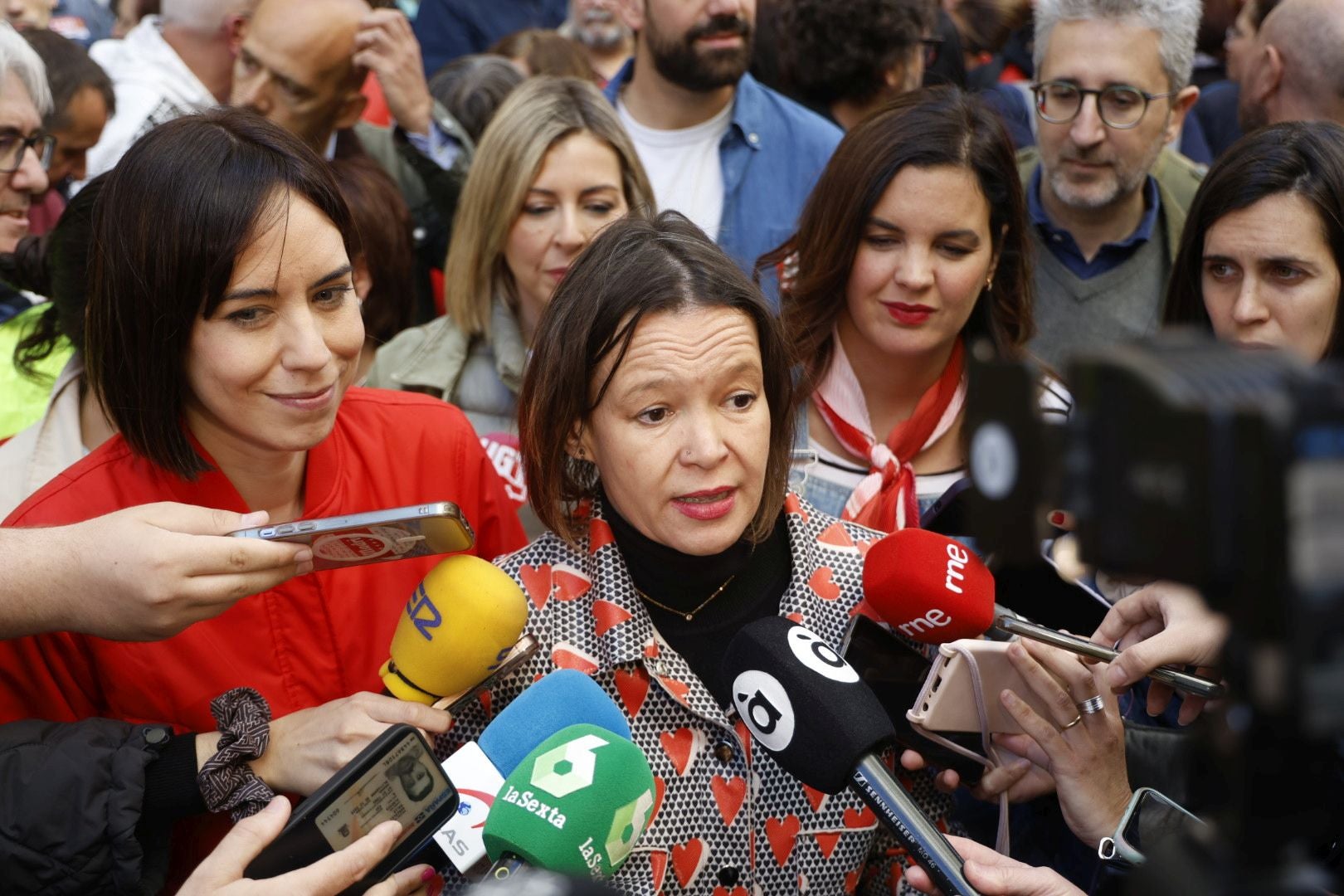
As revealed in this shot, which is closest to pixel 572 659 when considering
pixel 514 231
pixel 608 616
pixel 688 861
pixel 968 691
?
pixel 608 616

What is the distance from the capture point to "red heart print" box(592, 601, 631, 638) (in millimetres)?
2598

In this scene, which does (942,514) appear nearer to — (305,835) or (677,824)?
(677,824)

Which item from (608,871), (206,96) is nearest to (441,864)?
(608,871)

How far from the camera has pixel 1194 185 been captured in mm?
5078

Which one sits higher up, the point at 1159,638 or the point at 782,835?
the point at 1159,638

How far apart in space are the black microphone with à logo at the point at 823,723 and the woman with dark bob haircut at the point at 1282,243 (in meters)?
1.58

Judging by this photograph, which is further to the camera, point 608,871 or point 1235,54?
point 1235,54

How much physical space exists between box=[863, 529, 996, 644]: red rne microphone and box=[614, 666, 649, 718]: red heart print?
461mm

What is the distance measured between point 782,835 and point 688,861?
0.65 feet

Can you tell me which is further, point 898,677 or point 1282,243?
point 1282,243

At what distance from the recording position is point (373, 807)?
214 cm

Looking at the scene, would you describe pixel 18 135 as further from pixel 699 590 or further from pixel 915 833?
pixel 915 833

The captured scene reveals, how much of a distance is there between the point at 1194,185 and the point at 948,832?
10.8 feet

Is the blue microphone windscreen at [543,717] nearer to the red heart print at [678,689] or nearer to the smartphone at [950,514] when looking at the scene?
the red heart print at [678,689]
